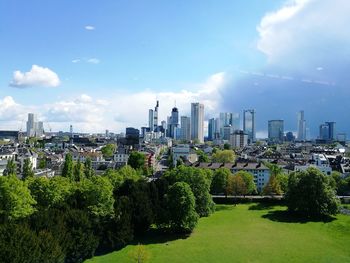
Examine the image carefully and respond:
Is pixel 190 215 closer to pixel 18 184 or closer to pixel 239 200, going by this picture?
pixel 18 184

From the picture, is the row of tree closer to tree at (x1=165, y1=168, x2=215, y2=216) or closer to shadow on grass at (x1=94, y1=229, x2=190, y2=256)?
tree at (x1=165, y1=168, x2=215, y2=216)

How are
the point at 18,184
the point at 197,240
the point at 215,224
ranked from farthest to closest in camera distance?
the point at 215,224
the point at 197,240
the point at 18,184

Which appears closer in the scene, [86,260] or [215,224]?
[86,260]

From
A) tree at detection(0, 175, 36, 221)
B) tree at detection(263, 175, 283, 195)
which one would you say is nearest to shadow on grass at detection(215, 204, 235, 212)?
tree at detection(263, 175, 283, 195)

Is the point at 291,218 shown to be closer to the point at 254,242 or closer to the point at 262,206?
the point at 262,206

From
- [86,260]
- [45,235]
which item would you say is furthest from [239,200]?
[45,235]

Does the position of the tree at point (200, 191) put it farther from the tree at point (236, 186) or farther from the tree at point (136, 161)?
the tree at point (136, 161)

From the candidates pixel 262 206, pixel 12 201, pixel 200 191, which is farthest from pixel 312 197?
pixel 12 201
